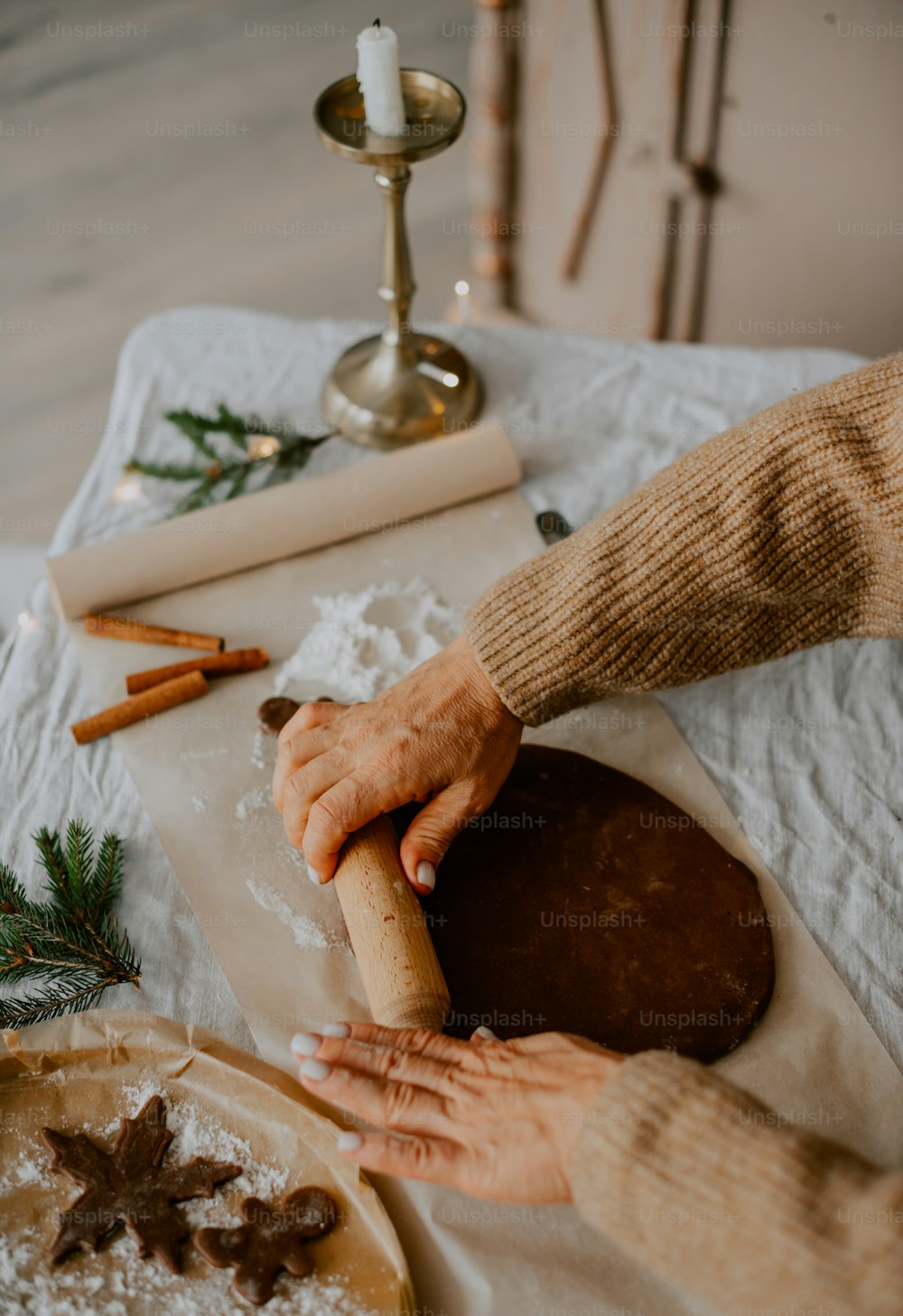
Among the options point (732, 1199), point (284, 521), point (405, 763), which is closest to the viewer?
point (732, 1199)

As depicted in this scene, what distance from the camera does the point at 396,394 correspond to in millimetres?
1652

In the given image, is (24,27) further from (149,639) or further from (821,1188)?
(821,1188)

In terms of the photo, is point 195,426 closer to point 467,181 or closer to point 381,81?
point 381,81

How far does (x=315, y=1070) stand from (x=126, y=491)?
97 cm

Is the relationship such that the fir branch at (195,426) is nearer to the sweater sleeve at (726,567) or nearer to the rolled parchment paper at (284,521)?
the rolled parchment paper at (284,521)

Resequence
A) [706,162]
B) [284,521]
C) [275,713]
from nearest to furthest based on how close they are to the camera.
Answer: [275,713] < [284,521] < [706,162]

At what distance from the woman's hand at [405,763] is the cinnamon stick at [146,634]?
0.24 m

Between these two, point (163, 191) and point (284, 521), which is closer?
point (284, 521)

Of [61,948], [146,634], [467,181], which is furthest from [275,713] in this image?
[467,181]

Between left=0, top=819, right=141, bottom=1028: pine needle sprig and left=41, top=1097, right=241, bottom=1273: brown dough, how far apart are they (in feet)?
0.45

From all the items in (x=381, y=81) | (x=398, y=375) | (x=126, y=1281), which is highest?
(x=381, y=81)

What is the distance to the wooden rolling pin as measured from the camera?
1030 mm

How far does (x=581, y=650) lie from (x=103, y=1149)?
703mm

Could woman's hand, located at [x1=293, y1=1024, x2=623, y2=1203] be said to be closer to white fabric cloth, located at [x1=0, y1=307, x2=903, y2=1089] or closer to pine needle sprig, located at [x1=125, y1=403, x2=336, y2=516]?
white fabric cloth, located at [x1=0, y1=307, x2=903, y2=1089]
